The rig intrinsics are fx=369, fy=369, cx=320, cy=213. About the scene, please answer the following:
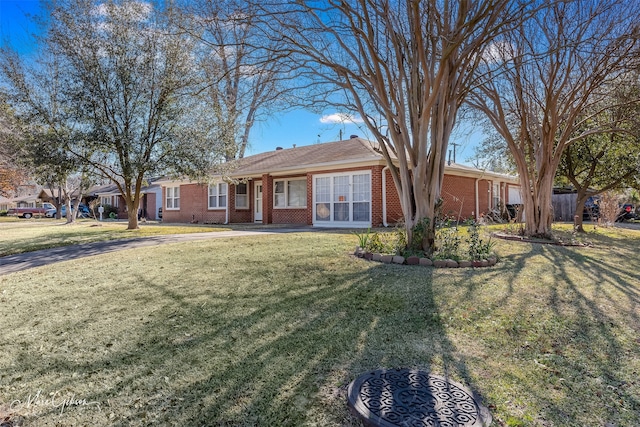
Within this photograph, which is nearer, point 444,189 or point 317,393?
point 317,393

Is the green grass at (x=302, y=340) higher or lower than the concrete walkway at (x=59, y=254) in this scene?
lower

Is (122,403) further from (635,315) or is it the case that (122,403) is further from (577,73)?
(577,73)

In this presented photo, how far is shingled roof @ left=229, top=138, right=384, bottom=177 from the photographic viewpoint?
14.9 m

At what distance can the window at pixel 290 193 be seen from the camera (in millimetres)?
17969

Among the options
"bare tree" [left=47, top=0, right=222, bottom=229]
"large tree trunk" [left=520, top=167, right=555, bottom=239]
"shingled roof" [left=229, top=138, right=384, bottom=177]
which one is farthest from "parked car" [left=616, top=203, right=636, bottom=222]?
"bare tree" [left=47, top=0, right=222, bottom=229]

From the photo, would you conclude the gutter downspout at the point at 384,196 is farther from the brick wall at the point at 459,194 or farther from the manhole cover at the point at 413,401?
the manhole cover at the point at 413,401

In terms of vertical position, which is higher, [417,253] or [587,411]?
[417,253]

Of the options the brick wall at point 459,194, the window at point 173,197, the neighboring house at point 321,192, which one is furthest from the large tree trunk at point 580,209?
the window at point 173,197

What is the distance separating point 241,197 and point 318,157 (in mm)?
5895

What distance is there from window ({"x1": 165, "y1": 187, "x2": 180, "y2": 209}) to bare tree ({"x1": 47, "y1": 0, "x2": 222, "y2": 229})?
36.1ft

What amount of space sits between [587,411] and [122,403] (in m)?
3.02

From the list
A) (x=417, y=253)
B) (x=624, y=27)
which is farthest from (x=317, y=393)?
(x=624, y=27)

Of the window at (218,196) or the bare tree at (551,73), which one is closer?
the bare tree at (551,73)

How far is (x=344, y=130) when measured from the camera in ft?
35.5
